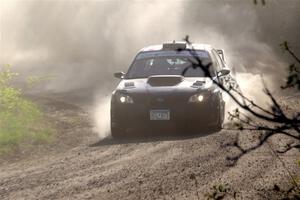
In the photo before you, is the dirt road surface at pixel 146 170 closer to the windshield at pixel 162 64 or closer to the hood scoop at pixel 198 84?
the hood scoop at pixel 198 84

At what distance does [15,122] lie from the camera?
12719 mm

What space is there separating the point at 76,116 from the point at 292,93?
656 cm

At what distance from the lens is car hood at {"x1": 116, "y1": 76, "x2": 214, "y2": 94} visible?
37.0 feet

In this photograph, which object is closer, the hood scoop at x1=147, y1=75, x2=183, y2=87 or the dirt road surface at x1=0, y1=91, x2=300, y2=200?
the dirt road surface at x1=0, y1=91, x2=300, y2=200

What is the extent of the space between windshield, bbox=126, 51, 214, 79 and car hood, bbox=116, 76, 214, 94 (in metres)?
0.37

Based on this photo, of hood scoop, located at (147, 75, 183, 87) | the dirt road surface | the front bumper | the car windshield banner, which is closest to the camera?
the dirt road surface

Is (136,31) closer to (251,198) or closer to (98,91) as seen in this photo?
(98,91)

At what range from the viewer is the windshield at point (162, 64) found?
1211 centimetres

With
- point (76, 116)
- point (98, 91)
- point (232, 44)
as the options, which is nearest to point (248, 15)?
point (232, 44)

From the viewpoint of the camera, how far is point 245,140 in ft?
33.8

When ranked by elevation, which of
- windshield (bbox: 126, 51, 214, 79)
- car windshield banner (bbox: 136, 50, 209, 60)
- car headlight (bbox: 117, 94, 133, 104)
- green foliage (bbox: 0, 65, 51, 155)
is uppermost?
car windshield banner (bbox: 136, 50, 209, 60)

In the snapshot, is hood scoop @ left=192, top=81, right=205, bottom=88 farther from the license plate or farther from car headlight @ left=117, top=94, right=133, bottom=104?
car headlight @ left=117, top=94, right=133, bottom=104

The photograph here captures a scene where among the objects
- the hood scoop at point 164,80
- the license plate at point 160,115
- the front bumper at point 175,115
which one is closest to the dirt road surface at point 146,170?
the front bumper at point 175,115

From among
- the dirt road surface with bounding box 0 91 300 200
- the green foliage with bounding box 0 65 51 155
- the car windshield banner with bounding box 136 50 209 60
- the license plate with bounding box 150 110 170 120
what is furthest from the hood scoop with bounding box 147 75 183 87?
the green foliage with bounding box 0 65 51 155
